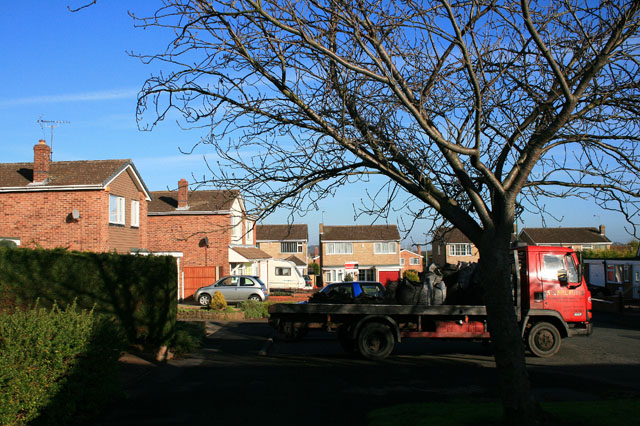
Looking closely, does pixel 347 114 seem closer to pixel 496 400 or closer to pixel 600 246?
pixel 496 400

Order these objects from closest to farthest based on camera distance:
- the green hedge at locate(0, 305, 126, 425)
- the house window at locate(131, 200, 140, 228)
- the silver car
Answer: the green hedge at locate(0, 305, 126, 425) < the house window at locate(131, 200, 140, 228) < the silver car

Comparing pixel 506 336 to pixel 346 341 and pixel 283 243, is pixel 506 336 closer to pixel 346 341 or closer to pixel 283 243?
pixel 346 341

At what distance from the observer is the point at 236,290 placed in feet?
98.8

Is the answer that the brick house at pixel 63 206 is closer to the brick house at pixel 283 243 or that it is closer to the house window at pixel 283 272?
the house window at pixel 283 272

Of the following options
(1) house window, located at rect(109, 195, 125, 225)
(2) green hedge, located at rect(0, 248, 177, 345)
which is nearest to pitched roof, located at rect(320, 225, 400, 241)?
(1) house window, located at rect(109, 195, 125, 225)

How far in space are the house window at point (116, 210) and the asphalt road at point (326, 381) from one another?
13.4m

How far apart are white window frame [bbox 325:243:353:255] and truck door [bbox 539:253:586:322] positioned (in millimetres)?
53650

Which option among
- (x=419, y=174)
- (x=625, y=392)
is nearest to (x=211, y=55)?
(x=419, y=174)

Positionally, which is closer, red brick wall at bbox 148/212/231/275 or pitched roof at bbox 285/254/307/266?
red brick wall at bbox 148/212/231/275

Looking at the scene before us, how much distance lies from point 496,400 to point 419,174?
400 centimetres

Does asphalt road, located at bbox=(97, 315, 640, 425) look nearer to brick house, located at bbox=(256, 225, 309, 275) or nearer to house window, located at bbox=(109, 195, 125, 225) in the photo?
house window, located at bbox=(109, 195, 125, 225)

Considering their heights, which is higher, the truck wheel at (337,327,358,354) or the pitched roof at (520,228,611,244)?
the pitched roof at (520,228,611,244)

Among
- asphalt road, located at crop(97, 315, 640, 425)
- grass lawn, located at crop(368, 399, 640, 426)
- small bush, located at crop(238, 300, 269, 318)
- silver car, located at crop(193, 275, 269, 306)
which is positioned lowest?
asphalt road, located at crop(97, 315, 640, 425)

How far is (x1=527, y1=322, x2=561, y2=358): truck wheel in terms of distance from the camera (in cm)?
1323
